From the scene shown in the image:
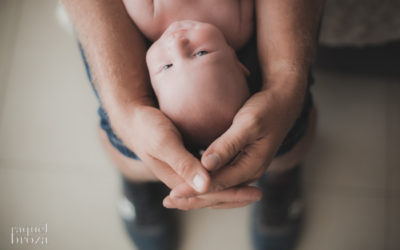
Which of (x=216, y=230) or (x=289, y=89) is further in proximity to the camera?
(x=216, y=230)

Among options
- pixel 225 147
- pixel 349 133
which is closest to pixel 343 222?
pixel 349 133

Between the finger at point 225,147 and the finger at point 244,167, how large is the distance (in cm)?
3

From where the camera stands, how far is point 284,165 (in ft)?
2.55

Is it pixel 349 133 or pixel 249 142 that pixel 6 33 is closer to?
pixel 249 142

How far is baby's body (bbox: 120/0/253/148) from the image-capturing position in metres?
0.51

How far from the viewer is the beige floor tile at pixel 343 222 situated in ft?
3.07

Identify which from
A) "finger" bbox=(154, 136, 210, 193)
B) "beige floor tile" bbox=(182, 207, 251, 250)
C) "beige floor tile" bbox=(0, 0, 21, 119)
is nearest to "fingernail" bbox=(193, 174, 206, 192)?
"finger" bbox=(154, 136, 210, 193)

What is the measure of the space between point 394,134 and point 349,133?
13 cm

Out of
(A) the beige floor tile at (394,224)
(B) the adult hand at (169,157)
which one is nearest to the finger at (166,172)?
(B) the adult hand at (169,157)

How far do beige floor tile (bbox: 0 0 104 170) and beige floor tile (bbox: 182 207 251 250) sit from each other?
1.07ft

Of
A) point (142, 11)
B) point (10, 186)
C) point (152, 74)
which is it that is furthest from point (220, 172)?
point (10, 186)

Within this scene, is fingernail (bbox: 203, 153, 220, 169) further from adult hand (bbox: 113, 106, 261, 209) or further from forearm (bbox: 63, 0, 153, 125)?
forearm (bbox: 63, 0, 153, 125)

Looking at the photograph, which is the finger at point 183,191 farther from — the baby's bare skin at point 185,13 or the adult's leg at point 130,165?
the baby's bare skin at point 185,13

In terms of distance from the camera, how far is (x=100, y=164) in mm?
1019
